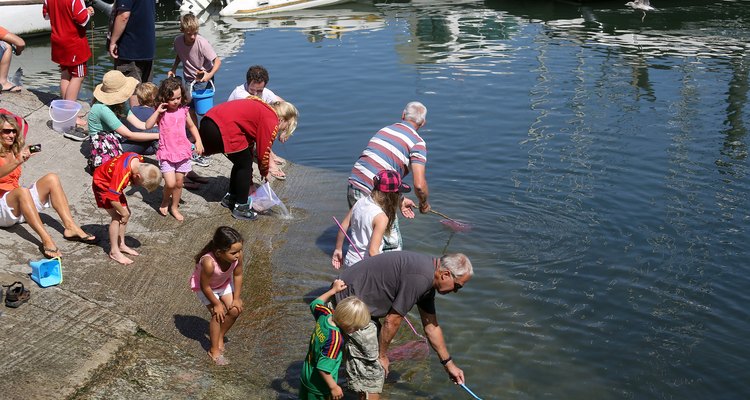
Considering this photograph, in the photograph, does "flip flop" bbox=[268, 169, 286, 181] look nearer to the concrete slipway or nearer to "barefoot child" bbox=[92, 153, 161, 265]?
the concrete slipway

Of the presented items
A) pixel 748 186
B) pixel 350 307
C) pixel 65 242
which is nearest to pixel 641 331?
pixel 350 307

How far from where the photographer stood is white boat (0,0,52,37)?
846 inches

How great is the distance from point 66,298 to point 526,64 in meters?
12.6

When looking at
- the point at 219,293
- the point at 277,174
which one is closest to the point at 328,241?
the point at 277,174

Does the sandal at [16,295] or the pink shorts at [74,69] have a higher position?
the pink shorts at [74,69]

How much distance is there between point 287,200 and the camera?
1074cm

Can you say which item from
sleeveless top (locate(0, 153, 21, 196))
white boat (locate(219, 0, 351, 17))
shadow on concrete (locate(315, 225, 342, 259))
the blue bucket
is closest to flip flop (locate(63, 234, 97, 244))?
sleeveless top (locate(0, 153, 21, 196))

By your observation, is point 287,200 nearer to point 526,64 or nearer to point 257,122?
point 257,122

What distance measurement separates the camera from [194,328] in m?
7.33

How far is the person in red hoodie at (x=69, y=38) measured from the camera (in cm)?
1071

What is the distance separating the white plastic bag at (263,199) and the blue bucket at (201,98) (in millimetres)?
2228

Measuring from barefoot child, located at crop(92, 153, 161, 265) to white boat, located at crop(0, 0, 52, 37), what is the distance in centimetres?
1495

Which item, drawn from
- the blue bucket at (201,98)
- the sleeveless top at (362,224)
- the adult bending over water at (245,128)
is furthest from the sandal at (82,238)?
the blue bucket at (201,98)

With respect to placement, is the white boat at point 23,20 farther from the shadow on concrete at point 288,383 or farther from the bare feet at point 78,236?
the shadow on concrete at point 288,383
